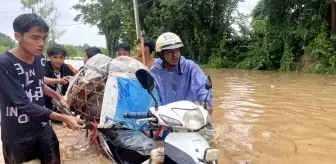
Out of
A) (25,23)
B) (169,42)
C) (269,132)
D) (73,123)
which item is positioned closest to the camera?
(73,123)

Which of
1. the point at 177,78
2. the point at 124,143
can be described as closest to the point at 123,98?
the point at 124,143

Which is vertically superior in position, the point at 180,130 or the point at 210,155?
the point at 180,130

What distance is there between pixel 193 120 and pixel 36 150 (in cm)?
126

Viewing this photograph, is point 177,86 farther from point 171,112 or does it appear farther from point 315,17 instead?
point 315,17

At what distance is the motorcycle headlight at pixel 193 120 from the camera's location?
1998 mm

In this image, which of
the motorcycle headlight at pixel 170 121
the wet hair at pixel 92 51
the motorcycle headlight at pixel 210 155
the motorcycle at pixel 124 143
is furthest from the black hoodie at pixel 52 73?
the motorcycle headlight at pixel 210 155

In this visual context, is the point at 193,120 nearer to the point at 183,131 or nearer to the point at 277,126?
the point at 183,131

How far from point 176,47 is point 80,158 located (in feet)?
7.56

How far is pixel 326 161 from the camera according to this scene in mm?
3910

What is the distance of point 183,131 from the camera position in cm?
204

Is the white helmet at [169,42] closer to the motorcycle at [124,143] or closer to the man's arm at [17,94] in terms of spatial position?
the motorcycle at [124,143]

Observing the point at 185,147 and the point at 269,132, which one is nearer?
the point at 185,147

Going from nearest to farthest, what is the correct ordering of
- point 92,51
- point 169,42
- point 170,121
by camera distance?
point 170,121 < point 169,42 < point 92,51

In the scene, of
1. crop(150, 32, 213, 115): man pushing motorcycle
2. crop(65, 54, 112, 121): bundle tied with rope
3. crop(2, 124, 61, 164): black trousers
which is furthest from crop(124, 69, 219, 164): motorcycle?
crop(65, 54, 112, 121): bundle tied with rope
